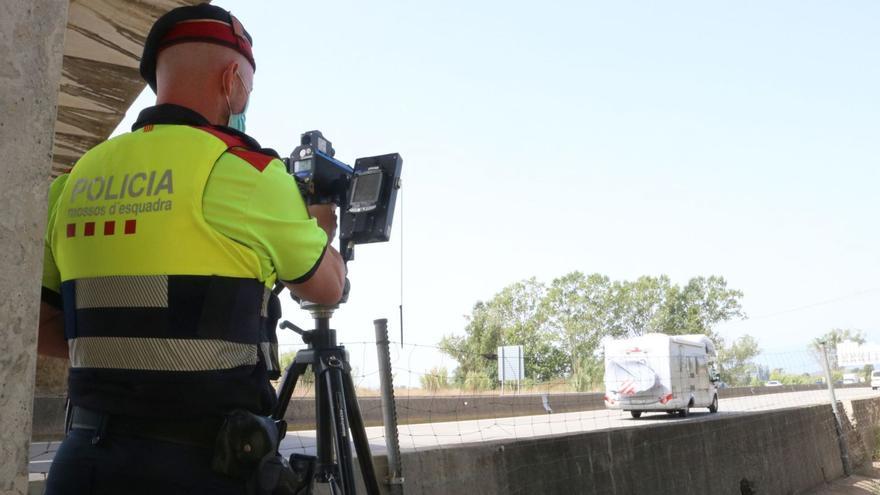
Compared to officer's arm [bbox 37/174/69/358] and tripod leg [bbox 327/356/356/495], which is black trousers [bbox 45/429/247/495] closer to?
officer's arm [bbox 37/174/69/358]

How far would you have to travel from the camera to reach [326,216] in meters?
2.07

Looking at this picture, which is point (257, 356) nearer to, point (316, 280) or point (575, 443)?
point (316, 280)

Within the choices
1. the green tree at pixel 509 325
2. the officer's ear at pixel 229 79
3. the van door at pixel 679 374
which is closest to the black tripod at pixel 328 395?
the officer's ear at pixel 229 79

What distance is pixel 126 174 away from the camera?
1.66 meters

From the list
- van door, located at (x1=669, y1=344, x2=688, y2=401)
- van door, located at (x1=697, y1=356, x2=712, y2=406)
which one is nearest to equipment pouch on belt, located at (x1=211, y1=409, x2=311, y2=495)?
van door, located at (x1=669, y1=344, x2=688, y2=401)

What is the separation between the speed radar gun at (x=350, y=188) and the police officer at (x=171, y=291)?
423 mm

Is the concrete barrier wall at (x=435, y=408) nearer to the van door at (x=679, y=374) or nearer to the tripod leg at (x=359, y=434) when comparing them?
the tripod leg at (x=359, y=434)

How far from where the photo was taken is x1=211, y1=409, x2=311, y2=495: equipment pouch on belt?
1532 millimetres

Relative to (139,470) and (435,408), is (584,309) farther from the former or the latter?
(139,470)

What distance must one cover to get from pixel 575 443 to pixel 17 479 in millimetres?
4282

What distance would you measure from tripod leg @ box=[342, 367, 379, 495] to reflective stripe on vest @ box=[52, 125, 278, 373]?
69cm

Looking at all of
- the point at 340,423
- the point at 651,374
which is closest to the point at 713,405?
the point at 651,374

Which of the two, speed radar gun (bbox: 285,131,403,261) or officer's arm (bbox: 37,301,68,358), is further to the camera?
speed radar gun (bbox: 285,131,403,261)

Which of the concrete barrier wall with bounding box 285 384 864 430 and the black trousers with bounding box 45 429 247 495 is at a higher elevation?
the black trousers with bounding box 45 429 247 495
